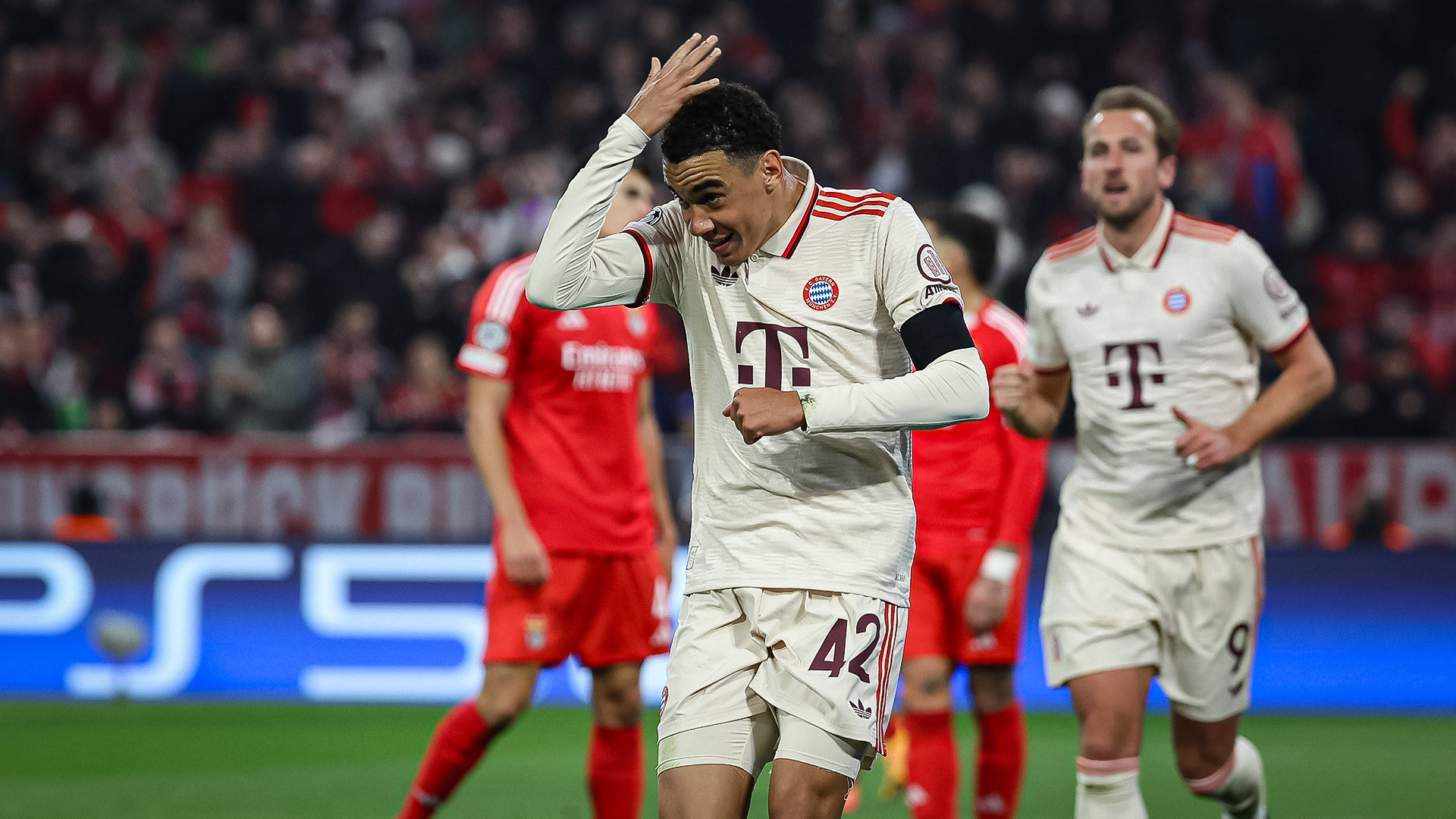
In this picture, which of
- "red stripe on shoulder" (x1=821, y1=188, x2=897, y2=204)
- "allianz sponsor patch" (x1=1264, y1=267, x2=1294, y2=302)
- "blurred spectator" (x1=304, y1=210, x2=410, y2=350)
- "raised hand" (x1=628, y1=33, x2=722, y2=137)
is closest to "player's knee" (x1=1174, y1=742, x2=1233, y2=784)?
"allianz sponsor patch" (x1=1264, y1=267, x2=1294, y2=302)

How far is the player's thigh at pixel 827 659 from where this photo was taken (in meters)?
3.76

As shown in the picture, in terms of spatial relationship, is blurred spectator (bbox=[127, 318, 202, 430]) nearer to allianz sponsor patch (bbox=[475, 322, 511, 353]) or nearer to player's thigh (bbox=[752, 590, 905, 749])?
allianz sponsor patch (bbox=[475, 322, 511, 353])

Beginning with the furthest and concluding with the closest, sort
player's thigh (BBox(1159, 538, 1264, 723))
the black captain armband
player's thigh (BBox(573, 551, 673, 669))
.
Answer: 1. player's thigh (BBox(573, 551, 673, 669))
2. player's thigh (BBox(1159, 538, 1264, 723))
3. the black captain armband

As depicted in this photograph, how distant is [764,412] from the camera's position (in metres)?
3.55

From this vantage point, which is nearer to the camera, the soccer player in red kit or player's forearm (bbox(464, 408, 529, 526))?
player's forearm (bbox(464, 408, 529, 526))

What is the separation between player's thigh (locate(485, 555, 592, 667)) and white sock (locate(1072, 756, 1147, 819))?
1838mm

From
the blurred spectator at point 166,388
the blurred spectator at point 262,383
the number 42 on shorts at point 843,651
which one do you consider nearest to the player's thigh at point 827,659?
the number 42 on shorts at point 843,651

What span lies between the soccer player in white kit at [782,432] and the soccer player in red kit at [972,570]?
6.76 ft

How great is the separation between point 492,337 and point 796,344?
6.93ft

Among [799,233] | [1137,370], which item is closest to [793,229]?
[799,233]

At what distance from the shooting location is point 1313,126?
15.5 meters

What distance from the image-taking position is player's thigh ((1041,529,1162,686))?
16.6 feet

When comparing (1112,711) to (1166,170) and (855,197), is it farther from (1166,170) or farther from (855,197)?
(855,197)

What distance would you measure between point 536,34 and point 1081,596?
13289 mm
